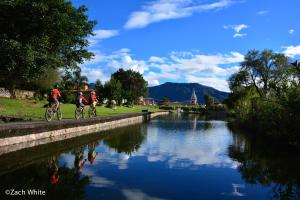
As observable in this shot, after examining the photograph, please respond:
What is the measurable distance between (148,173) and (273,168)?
5.05 metres

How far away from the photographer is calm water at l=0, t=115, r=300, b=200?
33.6 feet

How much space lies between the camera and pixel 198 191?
10.7 m

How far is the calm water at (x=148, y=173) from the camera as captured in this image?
1023 centimetres

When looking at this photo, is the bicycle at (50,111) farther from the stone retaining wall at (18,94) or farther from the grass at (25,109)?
the stone retaining wall at (18,94)

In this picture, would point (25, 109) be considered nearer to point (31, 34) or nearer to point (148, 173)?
point (31, 34)

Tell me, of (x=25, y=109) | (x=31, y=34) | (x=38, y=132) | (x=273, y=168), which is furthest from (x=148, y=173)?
(x=25, y=109)

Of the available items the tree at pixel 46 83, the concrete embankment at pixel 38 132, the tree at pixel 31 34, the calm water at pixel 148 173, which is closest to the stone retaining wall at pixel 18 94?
the tree at pixel 46 83

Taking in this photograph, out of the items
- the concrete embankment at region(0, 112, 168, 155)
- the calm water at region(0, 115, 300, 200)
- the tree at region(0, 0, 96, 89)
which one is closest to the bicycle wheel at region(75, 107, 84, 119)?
the concrete embankment at region(0, 112, 168, 155)

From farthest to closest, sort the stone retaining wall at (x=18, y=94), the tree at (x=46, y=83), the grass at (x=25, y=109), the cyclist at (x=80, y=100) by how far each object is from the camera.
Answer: the tree at (x=46, y=83) < the stone retaining wall at (x=18, y=94) < the grass at (x=25, y=109) < the cyclist at (x=80, y=100)

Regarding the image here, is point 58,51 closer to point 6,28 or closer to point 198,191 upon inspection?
point 6,28

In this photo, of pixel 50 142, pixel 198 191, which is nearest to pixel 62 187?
pixel 198 191

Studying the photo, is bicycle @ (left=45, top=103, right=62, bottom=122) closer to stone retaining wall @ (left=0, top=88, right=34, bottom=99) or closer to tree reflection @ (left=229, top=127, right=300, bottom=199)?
tree reflection @ (left=229, top=127, right=300, bottom=199)

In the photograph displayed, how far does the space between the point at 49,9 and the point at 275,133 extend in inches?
730

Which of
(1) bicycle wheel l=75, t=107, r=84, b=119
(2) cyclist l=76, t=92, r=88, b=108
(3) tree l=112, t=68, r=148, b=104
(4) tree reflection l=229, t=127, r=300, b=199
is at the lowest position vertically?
(4) tree reflection l=229, t=127, r=300, b=199
